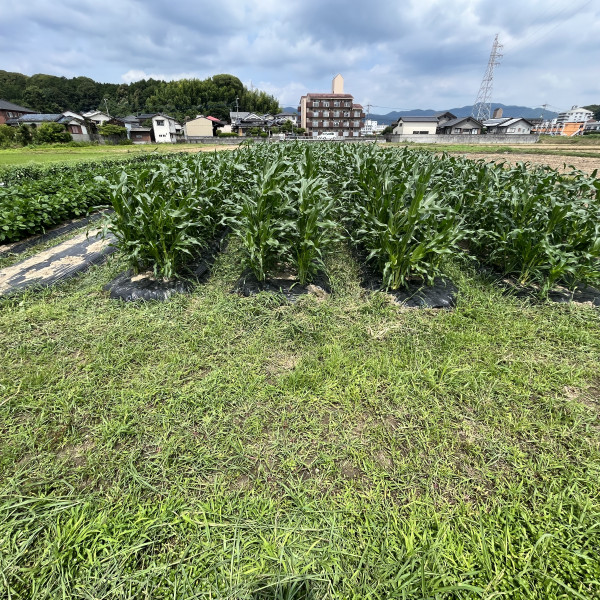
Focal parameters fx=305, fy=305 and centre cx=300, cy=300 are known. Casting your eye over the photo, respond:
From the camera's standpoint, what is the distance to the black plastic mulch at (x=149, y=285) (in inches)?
131

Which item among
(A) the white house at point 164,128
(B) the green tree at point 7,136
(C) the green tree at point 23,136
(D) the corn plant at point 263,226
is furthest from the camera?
(A) the white house at point 164,128

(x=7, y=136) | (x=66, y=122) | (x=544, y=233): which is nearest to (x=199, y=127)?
(x=66, y=122)

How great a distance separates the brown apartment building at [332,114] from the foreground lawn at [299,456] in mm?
66508

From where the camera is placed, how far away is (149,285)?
3439 millimetres

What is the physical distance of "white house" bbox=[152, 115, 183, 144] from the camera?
164 ft

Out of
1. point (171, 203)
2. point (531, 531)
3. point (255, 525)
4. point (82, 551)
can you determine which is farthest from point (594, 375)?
point (171, 203)

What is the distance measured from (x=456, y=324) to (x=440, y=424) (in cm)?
130

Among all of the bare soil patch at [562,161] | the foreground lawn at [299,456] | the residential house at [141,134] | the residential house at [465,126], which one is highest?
the residential house at [465,126]

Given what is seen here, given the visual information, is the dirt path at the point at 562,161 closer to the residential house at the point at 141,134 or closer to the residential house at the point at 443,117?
the residential house at the point at 443,117

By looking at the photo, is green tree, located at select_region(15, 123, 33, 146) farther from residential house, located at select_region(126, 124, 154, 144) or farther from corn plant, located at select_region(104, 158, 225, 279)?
corn plant, located at select_region(104, 158, 225, 279)

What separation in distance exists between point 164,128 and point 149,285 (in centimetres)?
5907

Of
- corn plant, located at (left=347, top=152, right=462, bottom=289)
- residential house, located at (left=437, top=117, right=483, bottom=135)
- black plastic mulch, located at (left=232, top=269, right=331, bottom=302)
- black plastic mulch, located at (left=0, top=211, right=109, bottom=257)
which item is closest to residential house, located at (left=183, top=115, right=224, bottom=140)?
residential house, located at (left=437, top=117, right=483, bottom=135)

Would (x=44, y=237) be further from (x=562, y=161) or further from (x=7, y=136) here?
(x=7, y=136)

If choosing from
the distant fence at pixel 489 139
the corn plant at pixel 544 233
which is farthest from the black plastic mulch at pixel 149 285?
the distant fence at pixel 489 139
